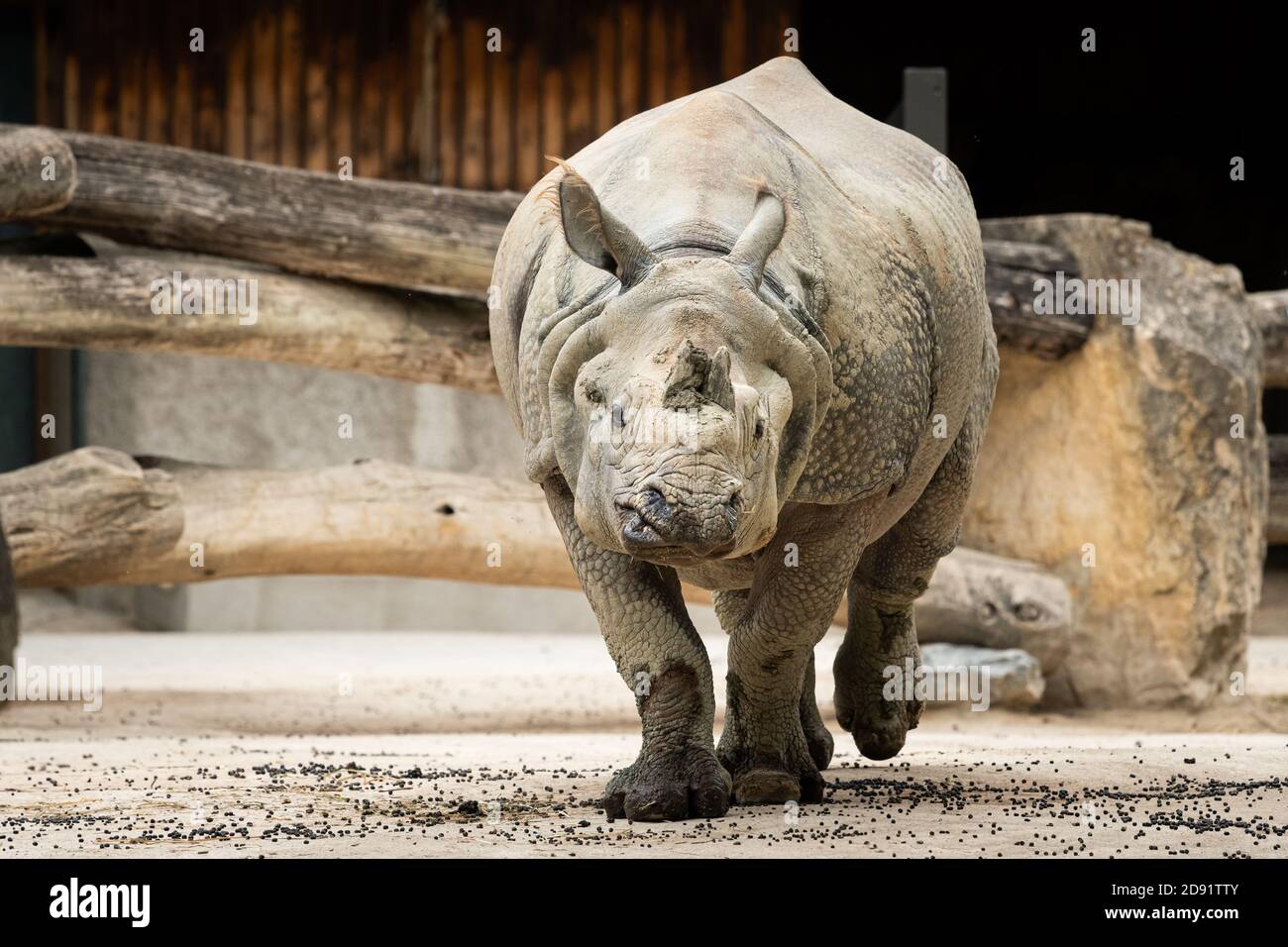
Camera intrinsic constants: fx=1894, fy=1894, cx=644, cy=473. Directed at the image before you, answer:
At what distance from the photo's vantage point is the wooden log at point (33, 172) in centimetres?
774

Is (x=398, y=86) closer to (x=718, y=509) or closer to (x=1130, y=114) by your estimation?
(x=1130, y=114)

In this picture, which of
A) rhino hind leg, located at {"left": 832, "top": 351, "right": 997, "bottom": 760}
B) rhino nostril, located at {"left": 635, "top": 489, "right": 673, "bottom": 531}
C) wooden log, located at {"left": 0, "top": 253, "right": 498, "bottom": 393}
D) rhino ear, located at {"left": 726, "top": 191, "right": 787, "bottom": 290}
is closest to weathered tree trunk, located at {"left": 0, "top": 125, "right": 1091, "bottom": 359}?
wooden log, located at {"left": 0, "top": 253, "right": 498, "bottom": 393}

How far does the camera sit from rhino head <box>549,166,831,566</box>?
402 centimetres

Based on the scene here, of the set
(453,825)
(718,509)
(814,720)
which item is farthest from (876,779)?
(718,509)

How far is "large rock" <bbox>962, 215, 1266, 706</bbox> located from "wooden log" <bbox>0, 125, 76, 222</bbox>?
15.0 feet

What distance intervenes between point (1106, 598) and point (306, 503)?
4.10m

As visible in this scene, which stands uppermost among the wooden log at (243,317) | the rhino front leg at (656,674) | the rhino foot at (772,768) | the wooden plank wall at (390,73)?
the wooden plank wall at (390,73)

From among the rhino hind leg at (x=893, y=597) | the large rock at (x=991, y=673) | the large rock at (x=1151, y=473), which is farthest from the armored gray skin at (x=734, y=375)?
the large rock at (x=1151, y=473)

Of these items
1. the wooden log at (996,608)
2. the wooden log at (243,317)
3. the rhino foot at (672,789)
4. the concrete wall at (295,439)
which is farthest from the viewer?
the concrete wall at (295,439)

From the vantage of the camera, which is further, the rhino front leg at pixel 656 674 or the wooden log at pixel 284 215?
the wooden log at pixel 284 215

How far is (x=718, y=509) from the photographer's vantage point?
13.1ft

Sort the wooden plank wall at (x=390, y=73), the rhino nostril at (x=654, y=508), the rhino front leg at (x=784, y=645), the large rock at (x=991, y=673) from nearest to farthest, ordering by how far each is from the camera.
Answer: the rhino nostril at (x=654, y=508) < the rhino front leg at (x=784, y=645) < the large rock at (x=991, y=673) < the wooden plank wall at (x=390, y=73)

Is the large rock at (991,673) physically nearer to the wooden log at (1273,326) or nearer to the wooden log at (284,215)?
the wooden log at (1273,326)

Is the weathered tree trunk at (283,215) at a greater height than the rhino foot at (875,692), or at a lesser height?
greater
